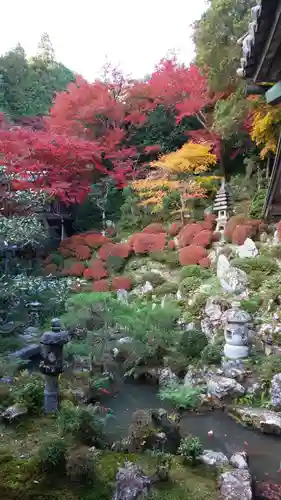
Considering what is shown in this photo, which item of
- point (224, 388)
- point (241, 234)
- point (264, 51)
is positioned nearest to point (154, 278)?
point (241, 234)

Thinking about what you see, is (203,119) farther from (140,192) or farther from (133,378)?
(133,378)

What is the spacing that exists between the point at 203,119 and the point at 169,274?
8229 mm

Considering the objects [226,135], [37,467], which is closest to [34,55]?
[226,135]

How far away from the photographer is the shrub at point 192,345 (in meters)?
9.02

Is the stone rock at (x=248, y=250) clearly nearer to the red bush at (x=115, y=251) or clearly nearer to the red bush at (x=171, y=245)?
the red bush at (x=171, y=245)

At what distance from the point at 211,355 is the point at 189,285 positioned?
11.2 ft

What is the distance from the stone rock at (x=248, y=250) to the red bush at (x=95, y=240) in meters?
5.83

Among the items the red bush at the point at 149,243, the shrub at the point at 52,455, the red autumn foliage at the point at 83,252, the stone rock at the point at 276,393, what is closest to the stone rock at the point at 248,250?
the red bush at the point at 149,243

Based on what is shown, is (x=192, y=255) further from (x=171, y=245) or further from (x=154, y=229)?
(x=154, y=229)

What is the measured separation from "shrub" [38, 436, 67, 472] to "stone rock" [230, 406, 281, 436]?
143 inches

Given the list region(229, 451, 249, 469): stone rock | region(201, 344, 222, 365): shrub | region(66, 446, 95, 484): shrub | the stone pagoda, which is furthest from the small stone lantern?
the stone pagoda

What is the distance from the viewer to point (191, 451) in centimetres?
519

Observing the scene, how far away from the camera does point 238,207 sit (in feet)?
47.1

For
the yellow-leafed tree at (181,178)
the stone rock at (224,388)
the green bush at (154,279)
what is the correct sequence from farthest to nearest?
the yellow-leafed tree at (181,178) → the green bush at (154,279) → the stone rock at (224,388)
